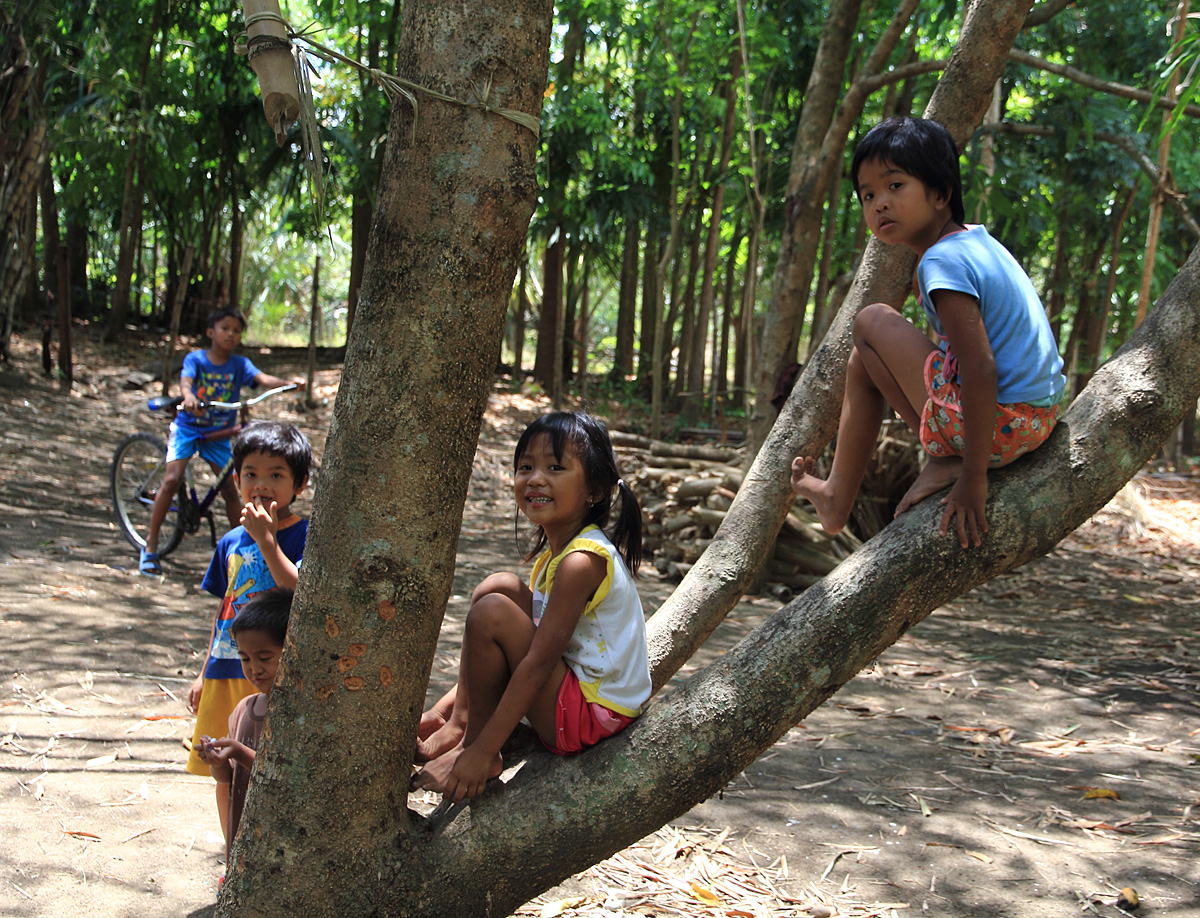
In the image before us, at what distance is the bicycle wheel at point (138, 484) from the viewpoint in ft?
20.3

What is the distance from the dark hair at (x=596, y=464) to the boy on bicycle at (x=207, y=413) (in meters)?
3.84

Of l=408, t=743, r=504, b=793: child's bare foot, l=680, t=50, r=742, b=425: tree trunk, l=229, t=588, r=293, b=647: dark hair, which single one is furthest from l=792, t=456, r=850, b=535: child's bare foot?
l=680, t=50, r=742, b=425: tree trunk

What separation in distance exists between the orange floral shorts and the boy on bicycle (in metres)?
4.37

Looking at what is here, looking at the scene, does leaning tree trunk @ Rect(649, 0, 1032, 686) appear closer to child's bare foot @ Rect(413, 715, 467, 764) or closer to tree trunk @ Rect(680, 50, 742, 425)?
child's bare foot @ Rect(413, 715, 467, 764)

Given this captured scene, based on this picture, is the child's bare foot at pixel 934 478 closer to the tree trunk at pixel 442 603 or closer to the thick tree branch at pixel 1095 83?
the tree trunk at pixel 442 603

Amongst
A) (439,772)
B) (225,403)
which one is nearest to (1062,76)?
(439,772)

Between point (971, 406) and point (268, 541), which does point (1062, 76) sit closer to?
point (971, 406)

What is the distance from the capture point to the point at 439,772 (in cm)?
178

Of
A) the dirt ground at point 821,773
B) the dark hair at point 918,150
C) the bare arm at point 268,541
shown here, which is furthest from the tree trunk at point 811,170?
the bare arm at point 268,541

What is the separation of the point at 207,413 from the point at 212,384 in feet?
0.60

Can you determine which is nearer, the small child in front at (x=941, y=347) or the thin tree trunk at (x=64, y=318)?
the small child in front at (x=941, y=347)

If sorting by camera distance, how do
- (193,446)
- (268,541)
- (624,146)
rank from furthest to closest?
(624,146) < (193,446) < (268,541)

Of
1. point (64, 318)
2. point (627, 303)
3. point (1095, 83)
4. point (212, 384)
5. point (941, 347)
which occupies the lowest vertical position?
point (212, 384)

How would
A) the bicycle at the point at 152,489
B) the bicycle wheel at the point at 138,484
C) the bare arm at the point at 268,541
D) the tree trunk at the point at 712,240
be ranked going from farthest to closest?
the tree trunk at the point at 712,240 < the bicycle wheel at the point at 138,484 < the bicycle at the point at 152,489 < the bare arm at the point at 268,541
